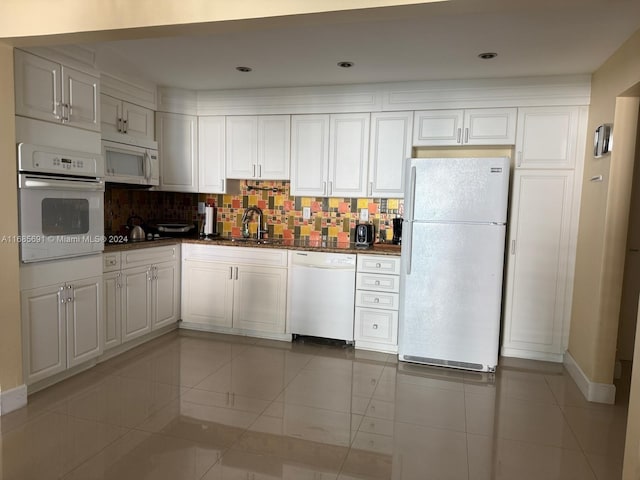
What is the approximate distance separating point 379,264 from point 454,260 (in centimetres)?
65

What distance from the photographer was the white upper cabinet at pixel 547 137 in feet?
11.8

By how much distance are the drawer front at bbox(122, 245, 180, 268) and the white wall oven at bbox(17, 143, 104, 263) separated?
14.3 inches

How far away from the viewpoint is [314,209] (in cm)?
457

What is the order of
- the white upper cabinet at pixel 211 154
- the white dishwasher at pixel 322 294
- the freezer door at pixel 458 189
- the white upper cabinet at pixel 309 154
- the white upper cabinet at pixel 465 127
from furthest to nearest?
the white upper cabinet at pixel 211 154 → the white upper cabinet at pixel 309 154 → the white dishwasher at pixel 322 294 → the white upper cabinet at pixel 465 127 → the freezer door at pixel 458 189

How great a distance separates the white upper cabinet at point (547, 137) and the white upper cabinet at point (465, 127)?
0.32 ft

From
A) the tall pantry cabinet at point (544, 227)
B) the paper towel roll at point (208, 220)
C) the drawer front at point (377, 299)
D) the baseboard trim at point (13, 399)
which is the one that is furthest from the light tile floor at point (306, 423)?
the paper towel roll at point (208, 220)

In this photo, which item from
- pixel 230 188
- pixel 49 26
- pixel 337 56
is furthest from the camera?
pixel 230 188

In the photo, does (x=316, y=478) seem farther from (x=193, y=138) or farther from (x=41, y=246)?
(x=193, y=138)

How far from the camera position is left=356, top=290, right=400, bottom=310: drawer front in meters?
3.82

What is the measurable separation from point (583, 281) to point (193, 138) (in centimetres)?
371

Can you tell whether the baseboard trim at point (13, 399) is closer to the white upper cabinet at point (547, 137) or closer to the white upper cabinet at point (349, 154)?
the white upper cabinet at point (349, 154)

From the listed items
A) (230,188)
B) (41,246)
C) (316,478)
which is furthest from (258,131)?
(316,478)

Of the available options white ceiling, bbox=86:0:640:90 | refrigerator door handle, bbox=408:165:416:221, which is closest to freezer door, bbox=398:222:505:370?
refrigerator door handle, bbox=408:165:416:221

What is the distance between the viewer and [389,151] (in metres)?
4.02
